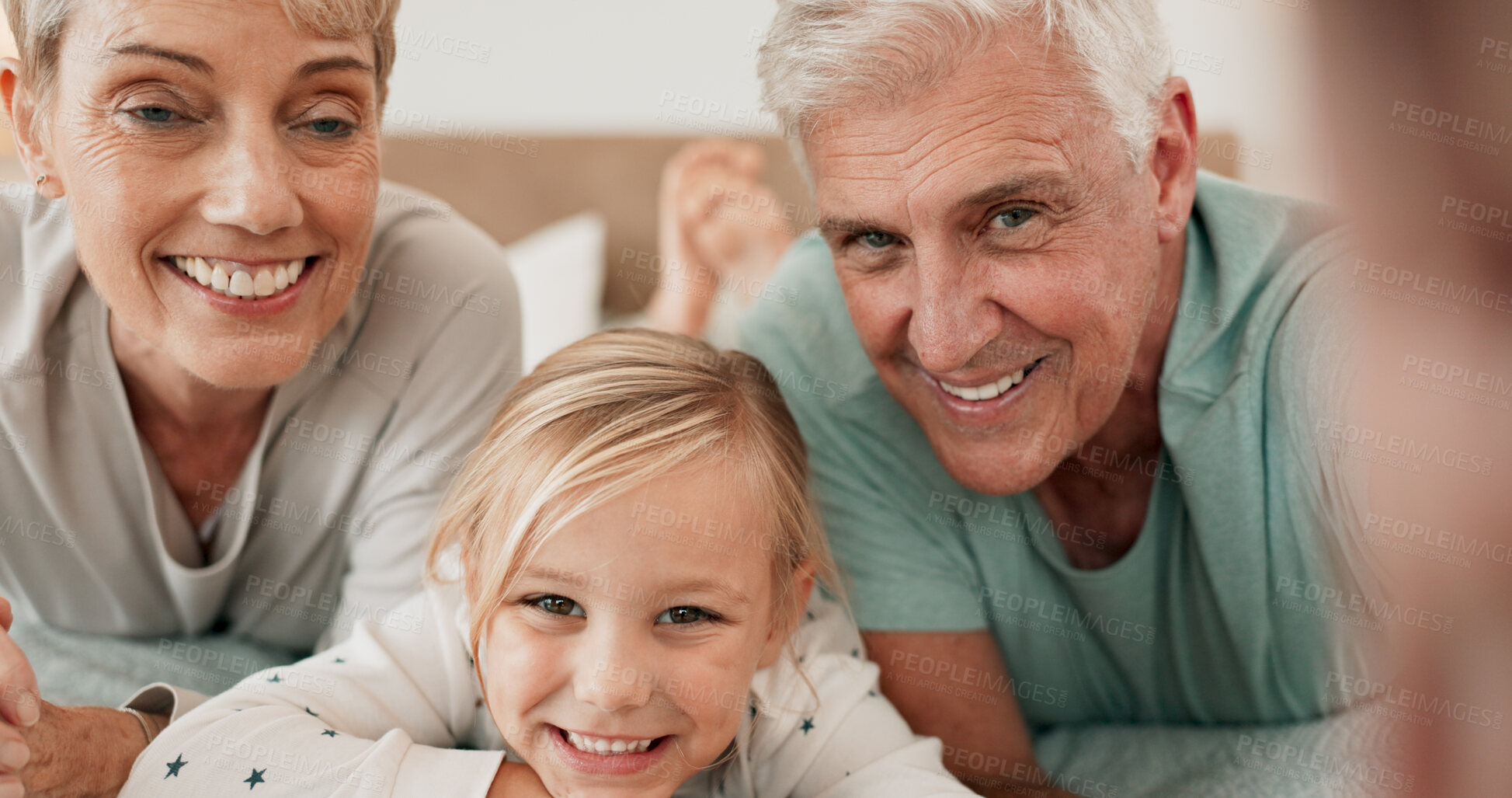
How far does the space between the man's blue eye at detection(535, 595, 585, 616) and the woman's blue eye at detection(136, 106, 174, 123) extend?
61cm

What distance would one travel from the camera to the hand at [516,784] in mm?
1023

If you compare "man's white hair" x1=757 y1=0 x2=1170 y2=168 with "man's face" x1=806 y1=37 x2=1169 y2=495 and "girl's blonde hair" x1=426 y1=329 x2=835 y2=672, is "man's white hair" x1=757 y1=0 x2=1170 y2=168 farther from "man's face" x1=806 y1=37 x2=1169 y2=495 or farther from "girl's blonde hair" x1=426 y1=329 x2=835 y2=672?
"girl's blonde hair" x1=426 y1=329 x2=835 y2=672

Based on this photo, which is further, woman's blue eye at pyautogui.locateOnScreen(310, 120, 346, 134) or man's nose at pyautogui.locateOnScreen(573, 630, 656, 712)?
woman's blue eye at pyautogui.locateOnScreen(310, 120, 346, 134)

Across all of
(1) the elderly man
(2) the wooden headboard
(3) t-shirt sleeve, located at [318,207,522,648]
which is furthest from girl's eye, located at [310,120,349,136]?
(2) the wooden headboard

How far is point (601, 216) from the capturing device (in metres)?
2.96

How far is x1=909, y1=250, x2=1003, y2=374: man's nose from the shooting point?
1099 mm

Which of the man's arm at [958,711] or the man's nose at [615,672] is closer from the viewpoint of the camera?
the man's nose at [615,672]

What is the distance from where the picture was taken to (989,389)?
1201mm

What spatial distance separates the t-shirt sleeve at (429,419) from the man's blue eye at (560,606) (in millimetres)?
371

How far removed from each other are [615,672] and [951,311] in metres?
0.48

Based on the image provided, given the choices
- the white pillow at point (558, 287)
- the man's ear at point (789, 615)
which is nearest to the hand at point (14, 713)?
the man's ear at point (789, 615)

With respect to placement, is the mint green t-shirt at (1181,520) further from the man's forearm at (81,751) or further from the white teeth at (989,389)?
the man's forearm at (81,751)

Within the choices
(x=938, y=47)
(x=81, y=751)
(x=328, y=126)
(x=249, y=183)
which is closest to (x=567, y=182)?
(x=328, y=126)

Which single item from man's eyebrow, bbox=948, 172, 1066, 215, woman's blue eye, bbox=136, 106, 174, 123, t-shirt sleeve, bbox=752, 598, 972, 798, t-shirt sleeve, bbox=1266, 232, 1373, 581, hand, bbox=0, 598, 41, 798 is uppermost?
woman's blue eye, bbox=136, 106, 174, 123
